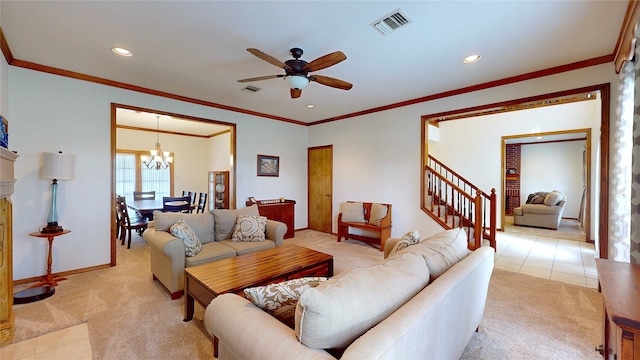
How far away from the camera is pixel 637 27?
1891 mm

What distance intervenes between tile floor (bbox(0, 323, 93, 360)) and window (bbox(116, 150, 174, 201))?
5961 millimetres

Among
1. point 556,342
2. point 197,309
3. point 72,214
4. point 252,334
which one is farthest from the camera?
point 72,214

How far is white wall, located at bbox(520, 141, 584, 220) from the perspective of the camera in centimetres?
767

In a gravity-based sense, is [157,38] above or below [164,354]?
above

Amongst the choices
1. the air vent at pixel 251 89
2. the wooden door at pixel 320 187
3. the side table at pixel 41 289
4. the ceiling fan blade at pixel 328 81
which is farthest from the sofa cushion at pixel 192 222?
the wooden door at pixel 320 187

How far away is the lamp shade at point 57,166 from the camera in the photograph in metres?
2.98

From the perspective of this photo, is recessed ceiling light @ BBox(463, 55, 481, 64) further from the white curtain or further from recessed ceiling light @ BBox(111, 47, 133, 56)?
recessed ceiling light @ BBox(111, 47, 133, 56)

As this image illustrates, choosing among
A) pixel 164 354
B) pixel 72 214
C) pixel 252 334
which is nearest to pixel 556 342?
pixel 252 334

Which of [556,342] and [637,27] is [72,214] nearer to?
[556,342]

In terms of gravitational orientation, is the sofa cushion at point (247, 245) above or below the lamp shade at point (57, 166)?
below

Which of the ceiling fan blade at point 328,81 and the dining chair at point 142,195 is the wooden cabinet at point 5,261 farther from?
the dining chair at point 142,195

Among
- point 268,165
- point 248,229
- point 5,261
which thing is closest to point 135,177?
point 268,165

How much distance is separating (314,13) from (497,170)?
600 cm

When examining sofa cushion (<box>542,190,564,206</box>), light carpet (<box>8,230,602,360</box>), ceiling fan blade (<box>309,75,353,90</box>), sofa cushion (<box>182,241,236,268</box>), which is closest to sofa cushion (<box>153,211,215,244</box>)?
sofa cushion (<box>182,241,236,268</box>)
